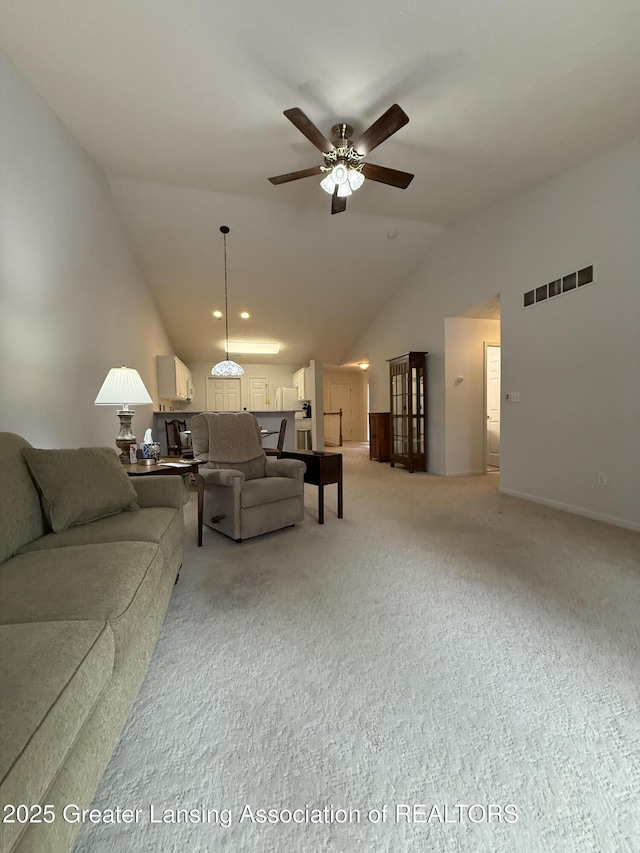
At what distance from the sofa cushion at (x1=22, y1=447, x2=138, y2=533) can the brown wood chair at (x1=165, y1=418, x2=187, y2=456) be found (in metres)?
3.35

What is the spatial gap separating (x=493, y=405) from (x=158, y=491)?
566 cm

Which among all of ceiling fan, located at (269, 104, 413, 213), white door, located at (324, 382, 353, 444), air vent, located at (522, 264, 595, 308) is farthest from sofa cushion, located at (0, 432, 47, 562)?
white door, located at (324, 382, 353, 444)

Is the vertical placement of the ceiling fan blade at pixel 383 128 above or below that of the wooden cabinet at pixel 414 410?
above

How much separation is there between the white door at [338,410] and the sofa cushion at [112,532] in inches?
383

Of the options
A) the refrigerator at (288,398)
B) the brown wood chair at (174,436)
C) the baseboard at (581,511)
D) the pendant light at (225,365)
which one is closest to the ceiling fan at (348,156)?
the pendant light at (225,365)

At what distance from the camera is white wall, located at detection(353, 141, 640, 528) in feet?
9.82

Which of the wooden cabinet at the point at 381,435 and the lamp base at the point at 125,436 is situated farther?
the wooden cabinet at the point at 381,435

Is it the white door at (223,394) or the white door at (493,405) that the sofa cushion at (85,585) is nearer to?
the white door at (493,405)

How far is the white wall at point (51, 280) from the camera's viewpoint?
2230 mm

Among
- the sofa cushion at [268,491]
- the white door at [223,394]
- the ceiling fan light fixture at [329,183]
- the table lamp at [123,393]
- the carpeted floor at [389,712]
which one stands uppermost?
the ceiling fan light fixture at [329,183]

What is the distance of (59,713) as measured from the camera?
2.19 feet

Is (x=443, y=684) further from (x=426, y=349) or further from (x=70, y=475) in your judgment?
(x=426, y=349)

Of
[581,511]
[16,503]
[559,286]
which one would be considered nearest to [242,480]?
[16,503]

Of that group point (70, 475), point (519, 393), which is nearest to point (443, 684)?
point (70, 475)
